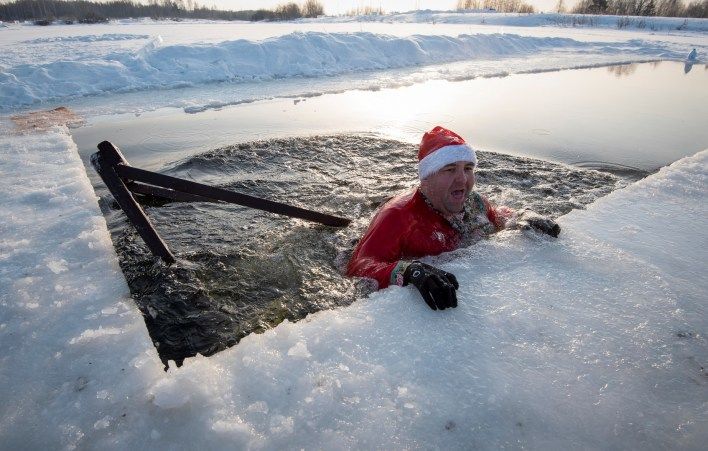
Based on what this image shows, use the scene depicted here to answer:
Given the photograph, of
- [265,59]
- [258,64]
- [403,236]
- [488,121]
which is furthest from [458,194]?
[265,59]

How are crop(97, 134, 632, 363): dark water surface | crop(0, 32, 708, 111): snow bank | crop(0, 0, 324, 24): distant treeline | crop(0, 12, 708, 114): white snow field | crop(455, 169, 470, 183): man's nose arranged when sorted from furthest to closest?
1. crop(0, 0, 324, 24): distant treeline
2. crop(0, 32, 708, 111): snow bank
3. crop(0, 12, 708, 114): white snow field
4. crop(455, 169, 470, 183): man's nose
5. crop(97, 134, 632, 363): dark water surface

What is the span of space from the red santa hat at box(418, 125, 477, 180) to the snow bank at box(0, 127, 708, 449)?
670 mm

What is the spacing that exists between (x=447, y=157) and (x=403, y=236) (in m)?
0.61

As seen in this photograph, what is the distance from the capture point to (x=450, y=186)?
8.65 feet

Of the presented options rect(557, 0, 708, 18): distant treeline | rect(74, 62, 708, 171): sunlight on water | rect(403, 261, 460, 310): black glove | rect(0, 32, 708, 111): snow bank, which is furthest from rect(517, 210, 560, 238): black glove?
rect(557, 0, 708, 18): distant treeline

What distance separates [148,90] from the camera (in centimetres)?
903

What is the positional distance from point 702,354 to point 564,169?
3327mm

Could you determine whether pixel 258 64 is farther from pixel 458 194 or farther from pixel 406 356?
pixel 406 356

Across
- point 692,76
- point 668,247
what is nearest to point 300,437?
point 668,247

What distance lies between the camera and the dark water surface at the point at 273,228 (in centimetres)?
238

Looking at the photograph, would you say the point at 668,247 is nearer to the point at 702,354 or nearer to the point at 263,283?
the point at 702,354

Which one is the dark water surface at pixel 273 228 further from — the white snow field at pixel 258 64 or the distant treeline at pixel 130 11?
the distant treeline at pixel 130 11

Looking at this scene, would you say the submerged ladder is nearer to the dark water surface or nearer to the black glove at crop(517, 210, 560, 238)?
the dark water surface

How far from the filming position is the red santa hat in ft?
8.52
